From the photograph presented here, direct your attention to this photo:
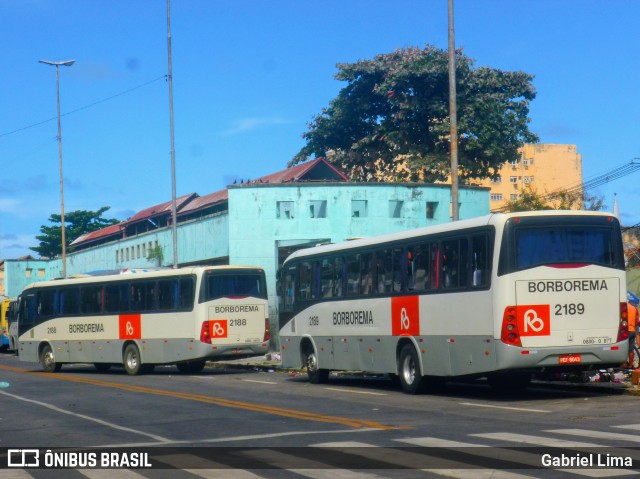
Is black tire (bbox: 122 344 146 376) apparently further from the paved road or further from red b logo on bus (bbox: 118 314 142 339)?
the paved road

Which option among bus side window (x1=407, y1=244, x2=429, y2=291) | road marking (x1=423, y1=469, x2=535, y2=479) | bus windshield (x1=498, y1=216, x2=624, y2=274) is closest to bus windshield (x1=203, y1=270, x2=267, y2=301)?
bus side window (x1=407, y1=244, x2=429, y2=291)

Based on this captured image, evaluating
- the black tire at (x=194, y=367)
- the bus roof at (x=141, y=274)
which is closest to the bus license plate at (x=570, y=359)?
the bus roof at (x=141, y=274)

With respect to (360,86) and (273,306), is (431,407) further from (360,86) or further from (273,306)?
(360,86)

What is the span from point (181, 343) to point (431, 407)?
14492mm

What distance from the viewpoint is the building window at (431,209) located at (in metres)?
52.2

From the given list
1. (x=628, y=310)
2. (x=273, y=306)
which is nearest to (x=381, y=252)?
(x=628, y=310)

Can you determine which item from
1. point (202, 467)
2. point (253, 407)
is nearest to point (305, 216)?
point (253, 407)

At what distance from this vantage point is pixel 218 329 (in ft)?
101

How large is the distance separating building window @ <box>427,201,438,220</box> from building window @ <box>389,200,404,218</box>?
161 cm

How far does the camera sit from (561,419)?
15.0 meters

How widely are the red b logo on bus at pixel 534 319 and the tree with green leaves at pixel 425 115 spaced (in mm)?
46134

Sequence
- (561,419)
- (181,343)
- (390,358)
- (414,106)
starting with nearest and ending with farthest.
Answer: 1. (561,419)
2. (390,358)
3. (181,343)
4. (414,106)

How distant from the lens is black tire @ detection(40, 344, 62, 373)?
122 feet

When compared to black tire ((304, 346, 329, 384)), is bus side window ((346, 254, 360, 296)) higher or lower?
higher
